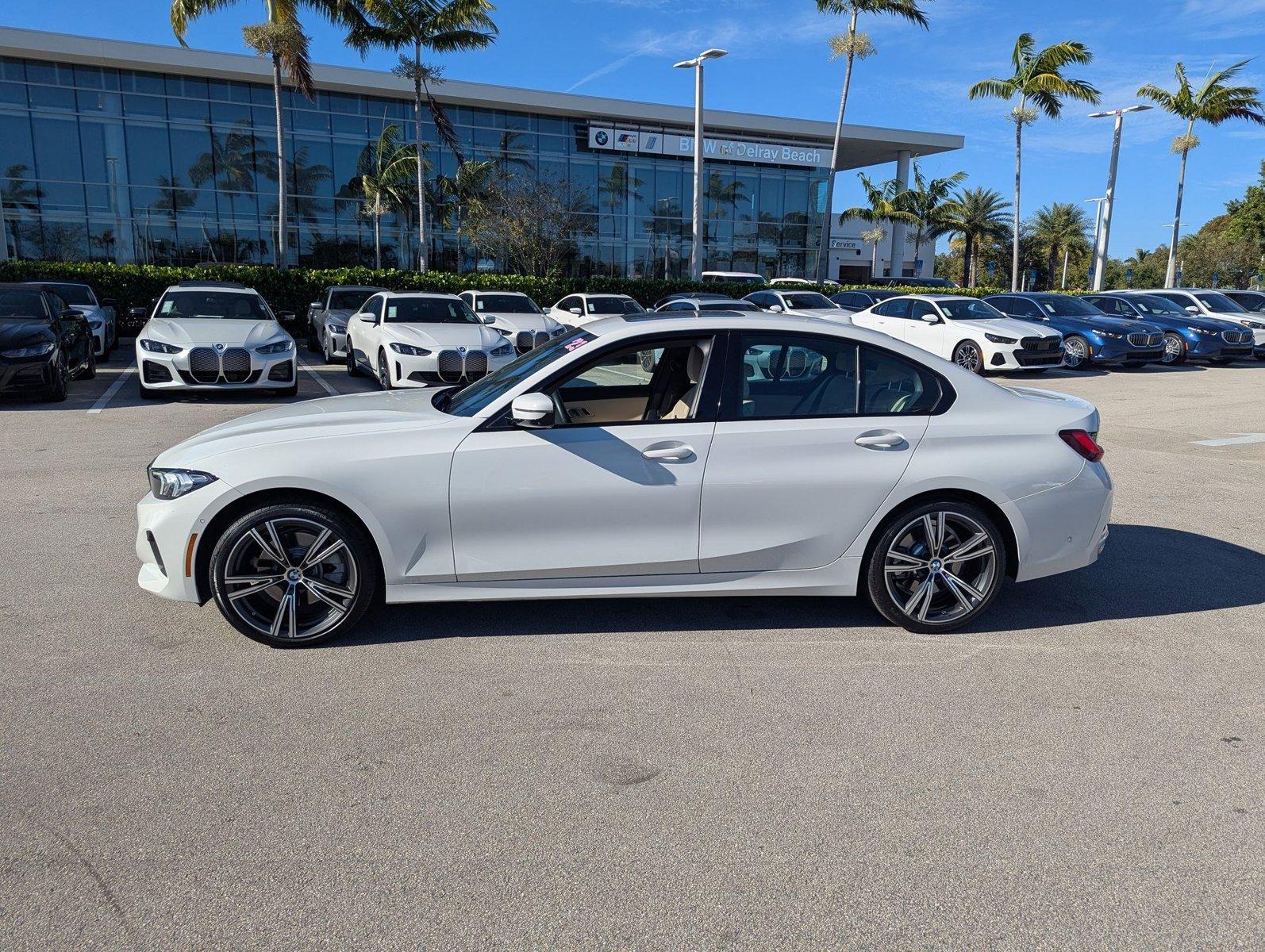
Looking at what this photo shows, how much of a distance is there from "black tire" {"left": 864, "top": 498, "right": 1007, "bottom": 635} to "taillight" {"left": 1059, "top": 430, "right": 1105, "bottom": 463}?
57cm

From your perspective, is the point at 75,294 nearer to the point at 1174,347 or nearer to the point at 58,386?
the point at 58,386

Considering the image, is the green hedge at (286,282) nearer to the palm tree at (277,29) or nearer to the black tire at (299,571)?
the palm tree at (277,29)

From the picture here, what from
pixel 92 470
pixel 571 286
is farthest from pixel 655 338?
pixel 571 286

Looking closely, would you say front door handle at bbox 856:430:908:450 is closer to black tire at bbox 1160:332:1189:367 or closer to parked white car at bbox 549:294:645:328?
parked white car at bbox 549:294:645:328

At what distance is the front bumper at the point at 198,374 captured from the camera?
39.9 feet

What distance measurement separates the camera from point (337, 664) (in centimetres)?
417

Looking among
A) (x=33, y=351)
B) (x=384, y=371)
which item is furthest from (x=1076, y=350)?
(x=33, y=351)

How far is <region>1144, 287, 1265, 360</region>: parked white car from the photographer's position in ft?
71.8

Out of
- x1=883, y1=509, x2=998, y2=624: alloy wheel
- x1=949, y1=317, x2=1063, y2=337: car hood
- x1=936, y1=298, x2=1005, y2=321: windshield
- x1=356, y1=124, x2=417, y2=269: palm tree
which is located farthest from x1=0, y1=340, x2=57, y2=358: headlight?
x1=356, y1=124, x2=417, y2=269: palm tree

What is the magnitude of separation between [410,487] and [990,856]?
2.72 metres

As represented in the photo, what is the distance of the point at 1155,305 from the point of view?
935 inches

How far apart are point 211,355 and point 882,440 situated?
1042 cm

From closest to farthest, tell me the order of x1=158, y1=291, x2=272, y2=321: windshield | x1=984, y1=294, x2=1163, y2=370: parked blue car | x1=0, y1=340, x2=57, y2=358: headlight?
x1=0, y1=340, x2=57, y2=358: headlight, x1=158, y1=291, x2=272, y2=321: windshield, x1=984, y1=294, x2=1163, y2=370: parked blue car

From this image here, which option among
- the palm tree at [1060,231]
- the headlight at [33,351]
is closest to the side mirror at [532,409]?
the headlight at [33,351]
